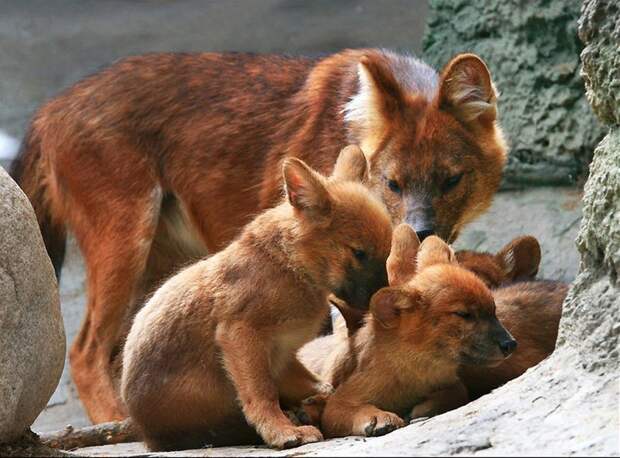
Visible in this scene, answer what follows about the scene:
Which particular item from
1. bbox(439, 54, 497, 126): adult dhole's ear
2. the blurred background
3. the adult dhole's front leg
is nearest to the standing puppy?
bbox(439, 54, 497, 126): adult dhole's ear

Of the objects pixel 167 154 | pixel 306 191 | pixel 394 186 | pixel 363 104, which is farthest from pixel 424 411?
pixel 167 154

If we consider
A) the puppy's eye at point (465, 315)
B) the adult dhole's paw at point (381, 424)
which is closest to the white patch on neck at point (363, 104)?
the puppy's eye at point (465, 315)

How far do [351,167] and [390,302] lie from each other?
1.13m

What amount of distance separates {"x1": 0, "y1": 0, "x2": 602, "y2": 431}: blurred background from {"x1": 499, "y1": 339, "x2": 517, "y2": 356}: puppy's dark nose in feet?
14.5

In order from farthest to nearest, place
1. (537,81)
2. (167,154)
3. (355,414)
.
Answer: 1. (537,81)
2. (167,154)
3. (355,414)

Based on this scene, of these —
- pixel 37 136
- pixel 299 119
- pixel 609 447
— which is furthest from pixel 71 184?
pixel 609 447

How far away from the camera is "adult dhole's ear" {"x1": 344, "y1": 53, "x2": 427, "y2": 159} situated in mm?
9476

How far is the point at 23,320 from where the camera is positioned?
6.50m

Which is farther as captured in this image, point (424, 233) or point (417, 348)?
point (424, 233)

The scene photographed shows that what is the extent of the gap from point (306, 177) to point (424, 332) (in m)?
1.00

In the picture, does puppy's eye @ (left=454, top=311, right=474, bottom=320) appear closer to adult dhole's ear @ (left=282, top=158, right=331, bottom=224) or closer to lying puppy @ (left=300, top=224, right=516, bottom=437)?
lying puppy @ (left=300, top=224, right=516, bottom=437)

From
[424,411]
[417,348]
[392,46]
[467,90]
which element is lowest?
[392,46]

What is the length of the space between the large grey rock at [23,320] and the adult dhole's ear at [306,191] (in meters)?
1.32

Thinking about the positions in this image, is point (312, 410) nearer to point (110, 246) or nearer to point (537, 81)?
point (110, 246)
